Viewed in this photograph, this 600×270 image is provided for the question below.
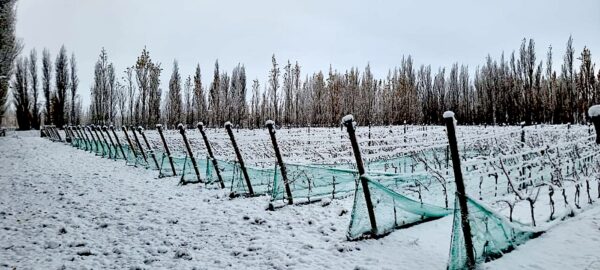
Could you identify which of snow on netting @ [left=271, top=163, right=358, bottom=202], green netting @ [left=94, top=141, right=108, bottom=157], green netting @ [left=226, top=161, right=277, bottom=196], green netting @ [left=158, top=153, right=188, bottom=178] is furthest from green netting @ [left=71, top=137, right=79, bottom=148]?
snow on netting @ [left=271, top=163, right=358, bottom=202]

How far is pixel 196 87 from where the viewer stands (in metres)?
43.2

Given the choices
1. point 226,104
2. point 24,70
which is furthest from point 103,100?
point 226,104

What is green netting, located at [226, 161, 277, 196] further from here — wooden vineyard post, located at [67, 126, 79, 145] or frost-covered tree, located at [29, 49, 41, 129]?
frost-covered tree, located at [29, 49, 41, 129]

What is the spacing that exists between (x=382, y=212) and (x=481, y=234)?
1324 mm

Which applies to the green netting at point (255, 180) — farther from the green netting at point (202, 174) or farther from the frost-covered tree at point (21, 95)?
the frost-covered tree at point (21, 95)

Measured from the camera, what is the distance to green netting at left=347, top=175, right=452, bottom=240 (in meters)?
4.40

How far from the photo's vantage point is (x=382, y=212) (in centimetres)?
453

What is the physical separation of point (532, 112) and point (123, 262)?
3679 centimetres

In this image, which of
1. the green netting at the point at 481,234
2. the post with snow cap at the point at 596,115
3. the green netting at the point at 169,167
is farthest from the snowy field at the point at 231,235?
the green netting at the point at 169,167

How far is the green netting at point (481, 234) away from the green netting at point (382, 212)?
1.02 m

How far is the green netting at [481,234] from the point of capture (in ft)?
10.9

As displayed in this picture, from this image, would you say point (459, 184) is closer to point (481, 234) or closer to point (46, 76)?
point (481, 234)

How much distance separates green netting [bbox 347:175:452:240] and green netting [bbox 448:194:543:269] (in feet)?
3.35

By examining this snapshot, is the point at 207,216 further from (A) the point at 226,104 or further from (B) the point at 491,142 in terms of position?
(A) the point at 226,104
